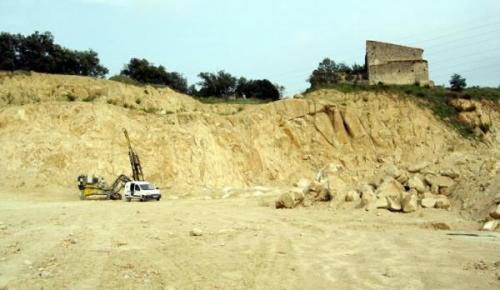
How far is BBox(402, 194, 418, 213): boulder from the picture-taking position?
57.4ft

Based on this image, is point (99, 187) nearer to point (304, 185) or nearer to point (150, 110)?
point (304, 185)

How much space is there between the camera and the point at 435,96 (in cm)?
4631

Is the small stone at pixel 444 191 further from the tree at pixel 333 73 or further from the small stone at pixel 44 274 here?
the tree at pixel 333 73

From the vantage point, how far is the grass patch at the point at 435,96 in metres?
44.3

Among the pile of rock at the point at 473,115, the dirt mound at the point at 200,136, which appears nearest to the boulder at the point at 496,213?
the dirt mound at the point at 200,136

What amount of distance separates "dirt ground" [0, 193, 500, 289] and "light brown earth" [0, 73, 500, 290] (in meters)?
0.05

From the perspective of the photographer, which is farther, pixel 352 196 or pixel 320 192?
pixel 320 192

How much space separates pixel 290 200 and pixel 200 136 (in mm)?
17223

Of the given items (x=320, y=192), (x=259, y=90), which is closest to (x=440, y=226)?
(x=320, y=192)

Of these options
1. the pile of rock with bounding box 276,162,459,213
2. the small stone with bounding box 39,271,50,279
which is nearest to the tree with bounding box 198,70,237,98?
the pile of rock with bounding box 276,162,459,213

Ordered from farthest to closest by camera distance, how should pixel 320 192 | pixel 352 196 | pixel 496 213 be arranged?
1. pixel 320 192
2. pixel 352 196
3. pixel 496 213

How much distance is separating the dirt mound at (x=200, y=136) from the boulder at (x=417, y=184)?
9343 millimetres

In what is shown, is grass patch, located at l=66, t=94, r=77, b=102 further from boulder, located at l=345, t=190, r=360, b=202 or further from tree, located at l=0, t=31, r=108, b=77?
boulder, located at l=345, t=190, r=360, b=202

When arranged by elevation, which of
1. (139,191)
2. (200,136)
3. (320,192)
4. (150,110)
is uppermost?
(150,110)
